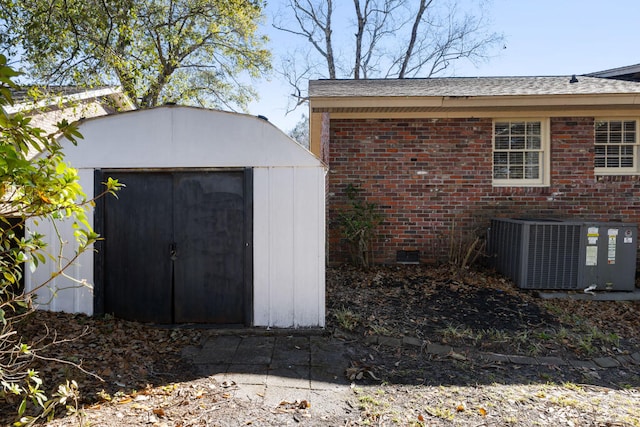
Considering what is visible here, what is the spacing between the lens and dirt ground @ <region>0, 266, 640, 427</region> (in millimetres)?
3203

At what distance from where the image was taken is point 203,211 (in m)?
4.99

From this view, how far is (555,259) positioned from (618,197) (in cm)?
267

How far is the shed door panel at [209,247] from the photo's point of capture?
196 inches

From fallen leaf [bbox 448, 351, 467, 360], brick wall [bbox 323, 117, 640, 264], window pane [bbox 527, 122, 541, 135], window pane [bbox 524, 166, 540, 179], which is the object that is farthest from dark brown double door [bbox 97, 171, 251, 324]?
window pane [bbox 527, 122, 541, 135]

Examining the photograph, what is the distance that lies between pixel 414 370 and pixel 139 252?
11.4 feet

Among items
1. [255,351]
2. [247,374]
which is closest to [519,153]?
[255,351]

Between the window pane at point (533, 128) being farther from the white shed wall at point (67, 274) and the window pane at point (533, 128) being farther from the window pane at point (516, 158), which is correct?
the white shed wall at point (67, 274)

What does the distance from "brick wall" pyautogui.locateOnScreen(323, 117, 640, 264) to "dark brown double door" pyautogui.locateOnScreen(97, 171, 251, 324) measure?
11.2ft

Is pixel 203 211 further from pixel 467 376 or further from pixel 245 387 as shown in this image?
pixel 467 376

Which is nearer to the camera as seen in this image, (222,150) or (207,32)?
(222,150)

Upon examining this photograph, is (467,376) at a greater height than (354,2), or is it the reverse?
(354,2)

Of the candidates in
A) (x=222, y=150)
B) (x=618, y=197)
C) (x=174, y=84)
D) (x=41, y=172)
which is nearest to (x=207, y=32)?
(x=174, y=84)

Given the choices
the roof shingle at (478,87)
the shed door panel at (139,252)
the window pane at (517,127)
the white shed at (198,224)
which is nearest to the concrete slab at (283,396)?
the white shed at (198,224)

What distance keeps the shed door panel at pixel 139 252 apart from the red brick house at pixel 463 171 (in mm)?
3796
